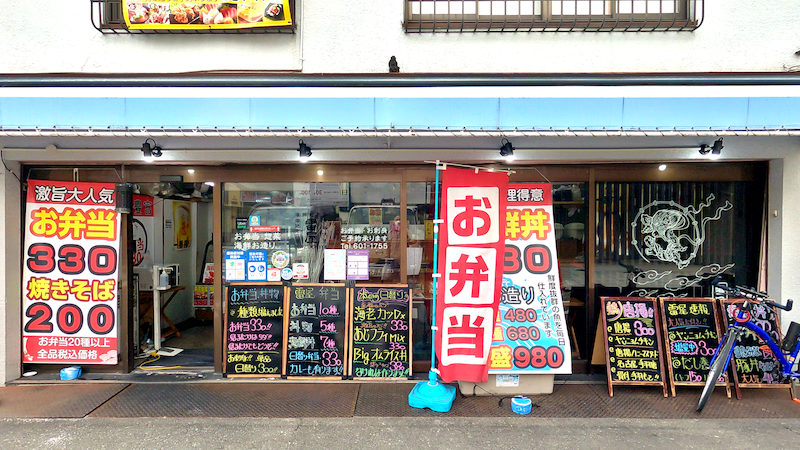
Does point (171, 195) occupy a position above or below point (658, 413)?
above

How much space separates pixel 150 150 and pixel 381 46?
10.3 feet

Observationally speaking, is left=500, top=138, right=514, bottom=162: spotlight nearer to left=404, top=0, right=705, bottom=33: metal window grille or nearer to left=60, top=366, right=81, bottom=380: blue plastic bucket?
left=404, top=0, right=705, bottom=33: metal window grille

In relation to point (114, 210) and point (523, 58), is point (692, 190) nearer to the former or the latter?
point (523, 58)

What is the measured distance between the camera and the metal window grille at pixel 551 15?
5.09 m

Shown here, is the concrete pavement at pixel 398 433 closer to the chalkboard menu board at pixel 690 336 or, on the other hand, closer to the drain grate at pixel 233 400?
the drain grate at pixel 233 400

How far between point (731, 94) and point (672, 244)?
212cm

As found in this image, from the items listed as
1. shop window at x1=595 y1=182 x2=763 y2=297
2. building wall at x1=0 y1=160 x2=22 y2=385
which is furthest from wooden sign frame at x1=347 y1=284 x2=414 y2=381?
building wall at x1=0 y1=160 x2=22 y2=385

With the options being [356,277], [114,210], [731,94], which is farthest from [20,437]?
[731,94]

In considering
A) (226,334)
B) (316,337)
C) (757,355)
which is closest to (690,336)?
(757,355)

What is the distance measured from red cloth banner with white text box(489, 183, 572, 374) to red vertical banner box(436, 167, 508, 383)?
0.31 metres

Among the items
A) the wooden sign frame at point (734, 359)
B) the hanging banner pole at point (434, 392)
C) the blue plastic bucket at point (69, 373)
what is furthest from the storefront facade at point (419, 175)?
the hanging banner pole at point (434, 392)

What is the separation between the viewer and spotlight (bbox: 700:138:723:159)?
4828 millimetres

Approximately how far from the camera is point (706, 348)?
5.11 m

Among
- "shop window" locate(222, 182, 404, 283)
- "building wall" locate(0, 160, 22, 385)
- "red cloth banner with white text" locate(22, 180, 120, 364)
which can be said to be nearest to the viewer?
"building wall" locate(0, 160, 22, 385)
